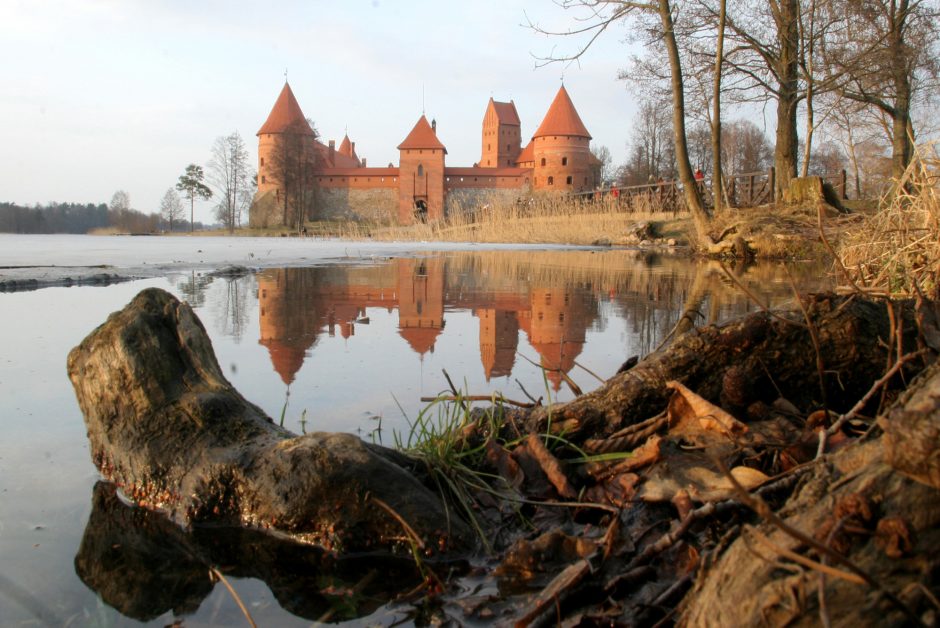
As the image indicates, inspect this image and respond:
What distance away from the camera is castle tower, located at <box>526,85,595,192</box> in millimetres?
63281

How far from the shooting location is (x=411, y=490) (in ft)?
5.70

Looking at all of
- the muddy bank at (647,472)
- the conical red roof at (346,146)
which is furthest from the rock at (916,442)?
the conical red roof at (346,146)

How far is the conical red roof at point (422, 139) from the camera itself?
67125mm

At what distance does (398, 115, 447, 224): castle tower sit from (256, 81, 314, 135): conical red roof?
31.3 feet

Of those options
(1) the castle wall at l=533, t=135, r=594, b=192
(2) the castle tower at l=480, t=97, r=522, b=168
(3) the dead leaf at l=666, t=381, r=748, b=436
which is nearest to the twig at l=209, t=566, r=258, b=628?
(3) the dead leaf at l=666, t=381, r=748, b=436

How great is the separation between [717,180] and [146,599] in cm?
1503

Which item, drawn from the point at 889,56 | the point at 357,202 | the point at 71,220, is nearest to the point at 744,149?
the point at 357,202

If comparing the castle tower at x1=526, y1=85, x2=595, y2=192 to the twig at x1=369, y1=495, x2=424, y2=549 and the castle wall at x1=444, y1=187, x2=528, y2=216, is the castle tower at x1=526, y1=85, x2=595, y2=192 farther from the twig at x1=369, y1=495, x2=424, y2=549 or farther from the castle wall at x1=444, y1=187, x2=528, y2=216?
the twig at x1=369, y1=495, x2=424, y2=549

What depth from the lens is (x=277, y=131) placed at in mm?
65250

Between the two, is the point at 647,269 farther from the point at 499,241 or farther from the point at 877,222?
the point at 499,241

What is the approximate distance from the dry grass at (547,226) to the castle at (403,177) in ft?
121

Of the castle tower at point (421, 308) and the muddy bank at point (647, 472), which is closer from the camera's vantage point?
the muddy bank at point (647, 472)

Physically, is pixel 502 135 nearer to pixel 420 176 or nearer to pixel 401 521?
pixel 420 176

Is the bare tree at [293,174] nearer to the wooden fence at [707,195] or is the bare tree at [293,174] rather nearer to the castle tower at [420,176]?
the castle tower at [420,176]
